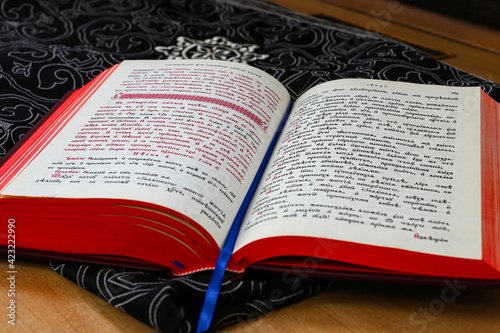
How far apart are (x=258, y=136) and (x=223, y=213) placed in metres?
0.13

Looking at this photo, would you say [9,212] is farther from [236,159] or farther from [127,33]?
[127,33]

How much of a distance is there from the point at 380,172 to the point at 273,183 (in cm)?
10

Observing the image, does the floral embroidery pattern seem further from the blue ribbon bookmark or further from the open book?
the blue ribbon bookmark

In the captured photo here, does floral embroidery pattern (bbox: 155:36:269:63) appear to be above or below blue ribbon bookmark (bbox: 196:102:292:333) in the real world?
above

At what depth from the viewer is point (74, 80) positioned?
796 mm

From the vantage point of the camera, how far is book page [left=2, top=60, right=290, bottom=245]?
0.49m

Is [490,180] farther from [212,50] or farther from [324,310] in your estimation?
[212,50]

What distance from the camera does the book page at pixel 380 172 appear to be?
45 cm

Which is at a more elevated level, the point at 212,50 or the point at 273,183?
the point at 212,50

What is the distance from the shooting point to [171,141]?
1.78 ft

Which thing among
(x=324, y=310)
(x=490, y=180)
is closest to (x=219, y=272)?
(x=324, y=310)

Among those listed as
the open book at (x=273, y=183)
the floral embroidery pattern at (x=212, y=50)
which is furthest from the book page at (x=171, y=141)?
the floral embroidery pattern at (x=212, y=50)

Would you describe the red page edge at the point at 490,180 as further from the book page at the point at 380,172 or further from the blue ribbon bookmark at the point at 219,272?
the blue ribbon bookmark at the point at 219,272

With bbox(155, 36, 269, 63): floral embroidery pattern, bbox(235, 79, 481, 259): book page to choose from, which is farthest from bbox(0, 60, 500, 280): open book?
bbox(155, 36, 269, 63): floral embroidery pattern
